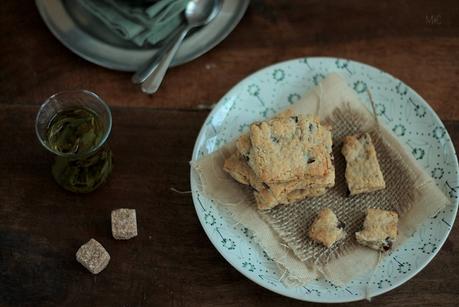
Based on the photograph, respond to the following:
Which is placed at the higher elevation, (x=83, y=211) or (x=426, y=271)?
(x=426, y=271)

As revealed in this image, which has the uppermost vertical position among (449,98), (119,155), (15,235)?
(449,98)

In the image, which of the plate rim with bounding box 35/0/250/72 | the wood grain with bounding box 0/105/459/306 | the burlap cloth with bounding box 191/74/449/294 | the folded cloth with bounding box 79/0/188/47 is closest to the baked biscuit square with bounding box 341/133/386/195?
the burlap cloth with bounding box 191/74/449/294

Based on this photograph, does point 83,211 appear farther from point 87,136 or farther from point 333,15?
point 333,15

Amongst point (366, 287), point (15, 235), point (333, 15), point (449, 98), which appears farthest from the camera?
point (333, 15)

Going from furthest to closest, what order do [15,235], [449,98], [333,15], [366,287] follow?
[333,15] < [449,98] < [15,235] < [366,287]

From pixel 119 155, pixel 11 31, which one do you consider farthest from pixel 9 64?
pixel 119 155

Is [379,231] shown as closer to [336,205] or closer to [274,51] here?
[336,205]

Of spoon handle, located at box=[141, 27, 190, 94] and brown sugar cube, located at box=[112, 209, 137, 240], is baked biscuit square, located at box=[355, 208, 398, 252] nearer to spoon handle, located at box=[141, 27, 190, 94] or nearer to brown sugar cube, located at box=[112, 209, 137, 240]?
brown sugar cube, located at box=[112, 209, 137, 240]
